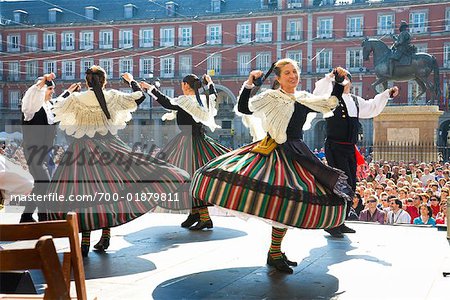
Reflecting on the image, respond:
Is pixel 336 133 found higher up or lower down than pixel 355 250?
higher up

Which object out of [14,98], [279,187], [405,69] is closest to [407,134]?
[405,69]

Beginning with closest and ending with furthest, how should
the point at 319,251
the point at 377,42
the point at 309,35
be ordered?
1. the point at 319,251
2. the point at 377,42
3. the point at 309,35

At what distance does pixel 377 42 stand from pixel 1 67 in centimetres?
3737

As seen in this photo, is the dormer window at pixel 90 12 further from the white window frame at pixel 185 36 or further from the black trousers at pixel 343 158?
the black trousers at pixel 343 158

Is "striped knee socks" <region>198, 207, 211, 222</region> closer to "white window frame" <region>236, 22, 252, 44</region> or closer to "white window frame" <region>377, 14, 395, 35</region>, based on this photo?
"white window frame" <region>377, 14, 395, 35</region>

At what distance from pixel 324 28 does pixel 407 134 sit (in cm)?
2727

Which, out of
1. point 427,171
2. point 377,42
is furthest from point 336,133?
point 377,42

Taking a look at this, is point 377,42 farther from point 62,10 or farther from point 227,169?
point 62,10

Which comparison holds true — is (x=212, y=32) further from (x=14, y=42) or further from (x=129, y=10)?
(x=14, y=42)

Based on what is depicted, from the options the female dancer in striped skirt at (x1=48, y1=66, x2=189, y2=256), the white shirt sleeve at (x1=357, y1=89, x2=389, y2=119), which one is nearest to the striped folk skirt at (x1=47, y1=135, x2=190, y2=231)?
the female dancer in striped skirt at (x1=48, y1=66, x2=189, y2=256)

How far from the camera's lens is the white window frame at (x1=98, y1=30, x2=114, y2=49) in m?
46.3

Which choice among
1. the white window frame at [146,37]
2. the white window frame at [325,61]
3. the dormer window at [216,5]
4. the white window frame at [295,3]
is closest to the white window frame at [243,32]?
the dormer window at [216,5]

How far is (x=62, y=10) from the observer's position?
4859 centimetres

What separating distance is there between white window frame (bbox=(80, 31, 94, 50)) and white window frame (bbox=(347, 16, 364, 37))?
2020cm
